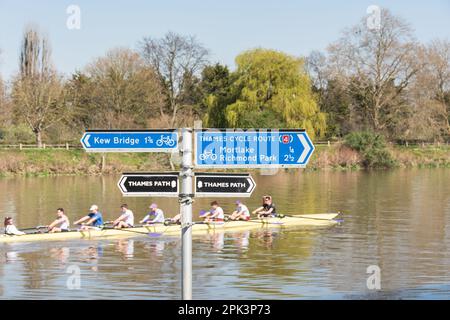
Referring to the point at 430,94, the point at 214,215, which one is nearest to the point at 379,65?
the point at 430,94

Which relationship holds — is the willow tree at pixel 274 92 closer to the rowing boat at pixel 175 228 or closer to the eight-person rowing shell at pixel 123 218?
the rowing boat at pixel 175 228

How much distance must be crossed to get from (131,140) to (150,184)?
0.59 metres

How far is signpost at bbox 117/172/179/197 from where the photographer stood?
30.0ft

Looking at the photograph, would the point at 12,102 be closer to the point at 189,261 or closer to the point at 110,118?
the point at 110,118

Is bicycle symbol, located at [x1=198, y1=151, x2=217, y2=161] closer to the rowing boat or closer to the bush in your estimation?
the rowing boat

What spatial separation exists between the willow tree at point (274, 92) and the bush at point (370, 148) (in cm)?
319

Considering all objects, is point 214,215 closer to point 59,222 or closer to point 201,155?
point 59,222

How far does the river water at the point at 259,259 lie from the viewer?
18.0 metres

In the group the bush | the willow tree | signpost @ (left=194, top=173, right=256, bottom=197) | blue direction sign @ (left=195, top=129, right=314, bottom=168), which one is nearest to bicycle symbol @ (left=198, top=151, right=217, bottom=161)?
blue direction sign @ (left=195, top=129, right=314, bottom=168)

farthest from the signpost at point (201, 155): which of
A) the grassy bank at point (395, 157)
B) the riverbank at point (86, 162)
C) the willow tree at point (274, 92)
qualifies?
the willow tree at point (274, 92)

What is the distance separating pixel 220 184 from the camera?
9.21m

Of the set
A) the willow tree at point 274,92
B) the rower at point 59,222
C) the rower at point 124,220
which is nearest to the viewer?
the rower at point 59,222

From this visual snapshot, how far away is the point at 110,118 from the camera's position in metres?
66.2

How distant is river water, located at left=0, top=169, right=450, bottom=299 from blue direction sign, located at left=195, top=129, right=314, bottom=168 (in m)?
8.96
